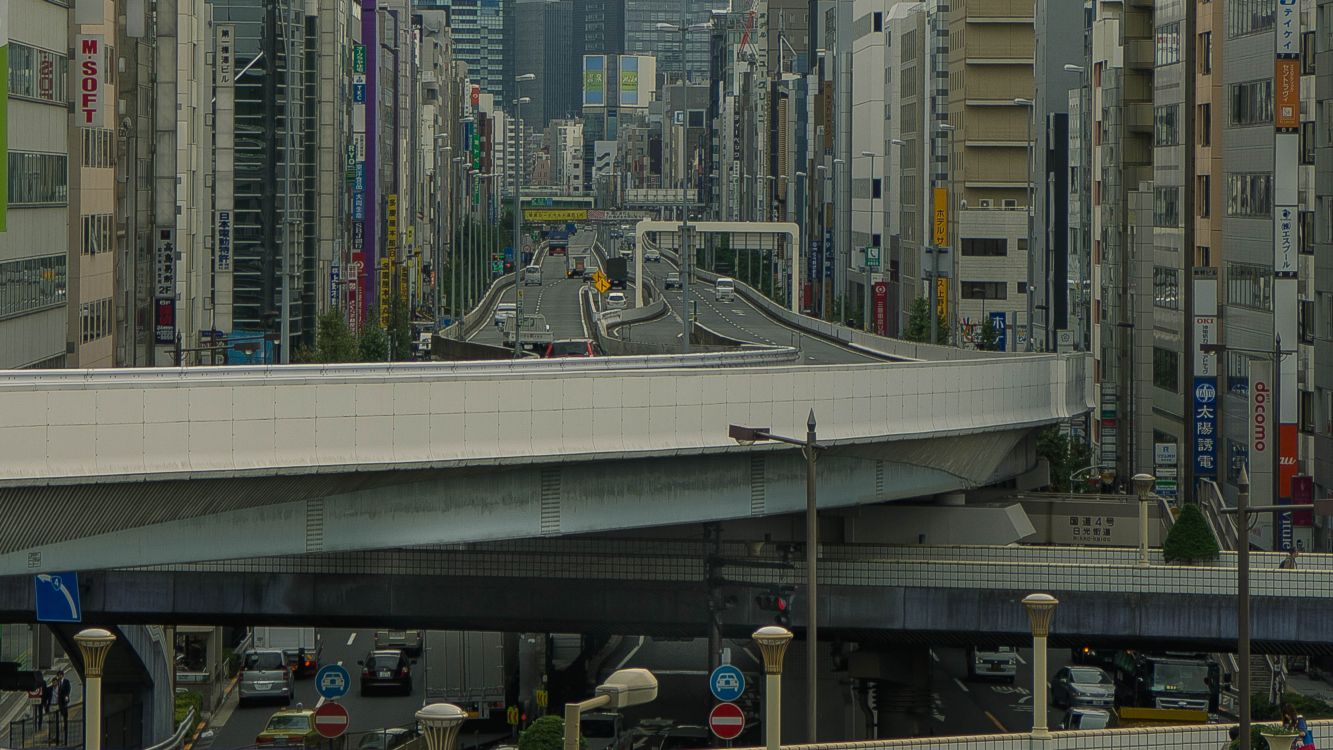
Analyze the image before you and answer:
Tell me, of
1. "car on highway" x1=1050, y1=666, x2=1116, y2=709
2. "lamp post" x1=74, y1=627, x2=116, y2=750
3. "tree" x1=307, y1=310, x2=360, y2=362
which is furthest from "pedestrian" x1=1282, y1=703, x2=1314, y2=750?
"tree" x1=307, y1=310, x2=360, y2=362

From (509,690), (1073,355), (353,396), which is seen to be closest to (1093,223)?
(1073,355)

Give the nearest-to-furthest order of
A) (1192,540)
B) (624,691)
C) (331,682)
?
(624,691) → (331,682) → (1192,540)

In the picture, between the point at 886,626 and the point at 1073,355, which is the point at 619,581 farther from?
the point at 1073,355

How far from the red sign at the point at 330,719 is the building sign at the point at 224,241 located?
194ft

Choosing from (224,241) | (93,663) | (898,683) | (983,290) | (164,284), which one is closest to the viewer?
(93,663)

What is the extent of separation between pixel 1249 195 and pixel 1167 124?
14.7 m

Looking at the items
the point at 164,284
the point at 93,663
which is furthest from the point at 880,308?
the point at 93,663

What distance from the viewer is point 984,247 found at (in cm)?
12875

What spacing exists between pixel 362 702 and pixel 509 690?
7.02 metres

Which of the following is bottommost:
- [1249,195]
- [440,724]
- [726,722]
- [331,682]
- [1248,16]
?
[331,682]

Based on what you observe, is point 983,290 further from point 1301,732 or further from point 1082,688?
point 1301,732

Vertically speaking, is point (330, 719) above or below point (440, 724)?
below

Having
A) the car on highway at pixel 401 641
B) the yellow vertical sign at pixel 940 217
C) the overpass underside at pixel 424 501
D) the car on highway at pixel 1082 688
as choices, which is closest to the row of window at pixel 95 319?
the car on highway at pixel 401 641

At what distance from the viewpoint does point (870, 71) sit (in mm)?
168875
